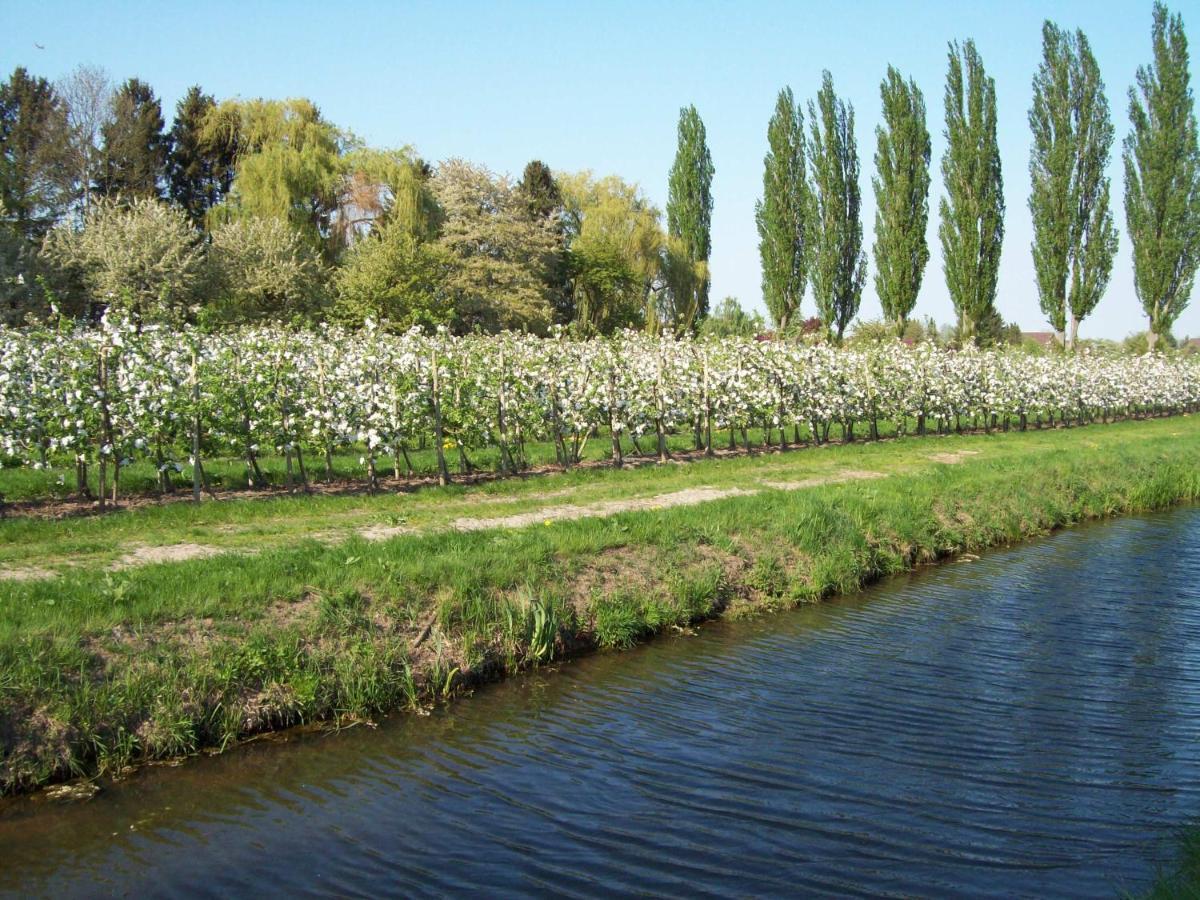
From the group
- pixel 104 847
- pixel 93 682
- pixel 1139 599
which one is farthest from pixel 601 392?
pixel 104 847

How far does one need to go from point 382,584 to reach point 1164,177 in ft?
162

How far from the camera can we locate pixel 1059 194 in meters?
44.0

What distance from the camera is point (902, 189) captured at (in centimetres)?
4100

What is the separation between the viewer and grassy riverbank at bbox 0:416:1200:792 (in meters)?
7.50

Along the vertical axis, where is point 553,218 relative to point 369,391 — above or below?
above

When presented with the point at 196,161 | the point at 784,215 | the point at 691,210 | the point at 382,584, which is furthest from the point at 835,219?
the point at 382,584

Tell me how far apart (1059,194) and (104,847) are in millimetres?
46944

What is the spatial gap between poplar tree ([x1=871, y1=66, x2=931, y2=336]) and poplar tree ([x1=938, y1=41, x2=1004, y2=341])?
1433mm

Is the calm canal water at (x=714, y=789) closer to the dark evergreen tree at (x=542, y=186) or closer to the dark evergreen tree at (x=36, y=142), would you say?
the dark evergreen tree at (x=36, y=142)

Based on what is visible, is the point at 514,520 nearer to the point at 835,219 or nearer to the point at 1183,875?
the point at 1183,875

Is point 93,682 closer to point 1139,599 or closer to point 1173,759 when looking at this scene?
point 1173,759

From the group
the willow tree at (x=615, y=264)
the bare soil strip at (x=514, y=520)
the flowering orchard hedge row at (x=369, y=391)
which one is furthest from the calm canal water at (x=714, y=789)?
the willow tree at (x=615, y=264)

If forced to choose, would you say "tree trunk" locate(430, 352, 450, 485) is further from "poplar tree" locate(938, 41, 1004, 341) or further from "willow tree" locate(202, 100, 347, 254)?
"poplar tree" locate(938, 41, 1004, 341)

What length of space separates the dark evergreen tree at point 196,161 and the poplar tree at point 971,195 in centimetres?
3187
